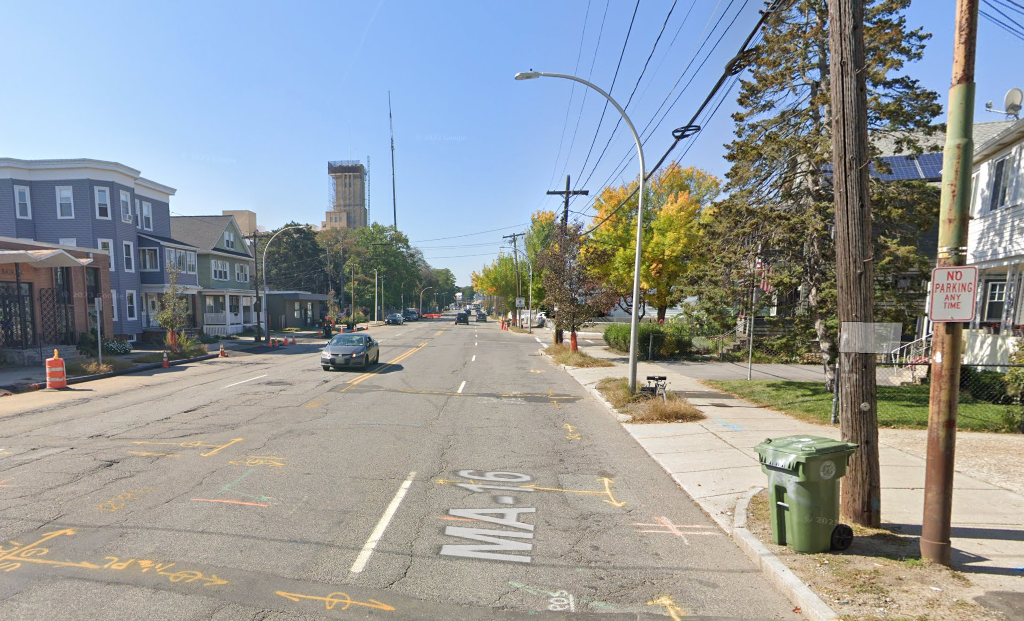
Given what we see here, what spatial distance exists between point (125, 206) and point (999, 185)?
4045 cm

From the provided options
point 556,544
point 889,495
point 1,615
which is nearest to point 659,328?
point 889,495

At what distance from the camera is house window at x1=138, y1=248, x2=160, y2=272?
33.7 metres

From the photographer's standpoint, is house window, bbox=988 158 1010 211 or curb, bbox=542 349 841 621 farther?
house window, bbox=988 158 1010 211

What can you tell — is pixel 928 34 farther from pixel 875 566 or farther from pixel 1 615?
pixel 1 615

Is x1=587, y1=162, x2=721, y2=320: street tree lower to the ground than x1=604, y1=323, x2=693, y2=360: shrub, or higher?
higher

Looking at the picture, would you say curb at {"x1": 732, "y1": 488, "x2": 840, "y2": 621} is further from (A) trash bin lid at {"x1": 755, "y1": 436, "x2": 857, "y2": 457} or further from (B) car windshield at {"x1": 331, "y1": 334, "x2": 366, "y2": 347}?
(B) car windshield at {"x1": 331, "y1": 334, "x2": 366, "y2": 347}

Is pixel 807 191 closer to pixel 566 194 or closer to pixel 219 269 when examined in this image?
pixel 566 194

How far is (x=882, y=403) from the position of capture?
1222cm

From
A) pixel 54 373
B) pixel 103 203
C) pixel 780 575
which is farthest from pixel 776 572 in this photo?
pixel 103 203

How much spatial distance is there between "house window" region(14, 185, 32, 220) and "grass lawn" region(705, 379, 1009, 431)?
36.1m

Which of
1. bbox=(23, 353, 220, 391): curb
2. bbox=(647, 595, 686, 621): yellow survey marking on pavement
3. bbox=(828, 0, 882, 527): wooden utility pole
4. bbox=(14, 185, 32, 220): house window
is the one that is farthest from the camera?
bbox=(14, 185, 32, 220): house window

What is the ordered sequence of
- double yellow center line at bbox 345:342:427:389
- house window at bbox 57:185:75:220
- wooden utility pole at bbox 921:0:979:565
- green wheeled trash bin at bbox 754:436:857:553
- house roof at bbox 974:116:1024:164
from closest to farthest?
wooden utility pole at bbox 921:0:979:565
green wheeled trash bin at bbox 754:436:857:553
house roof at bbox 974:116:1024:164
double yellow center line at bbox 345:342:427:389
house window at bbox 57:185:75:220

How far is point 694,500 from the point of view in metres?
6.70

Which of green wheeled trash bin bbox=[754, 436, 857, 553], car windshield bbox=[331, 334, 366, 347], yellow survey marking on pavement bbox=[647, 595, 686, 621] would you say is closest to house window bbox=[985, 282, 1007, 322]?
green wheeled trash bin bbox=[754, 436, 857, 553]
